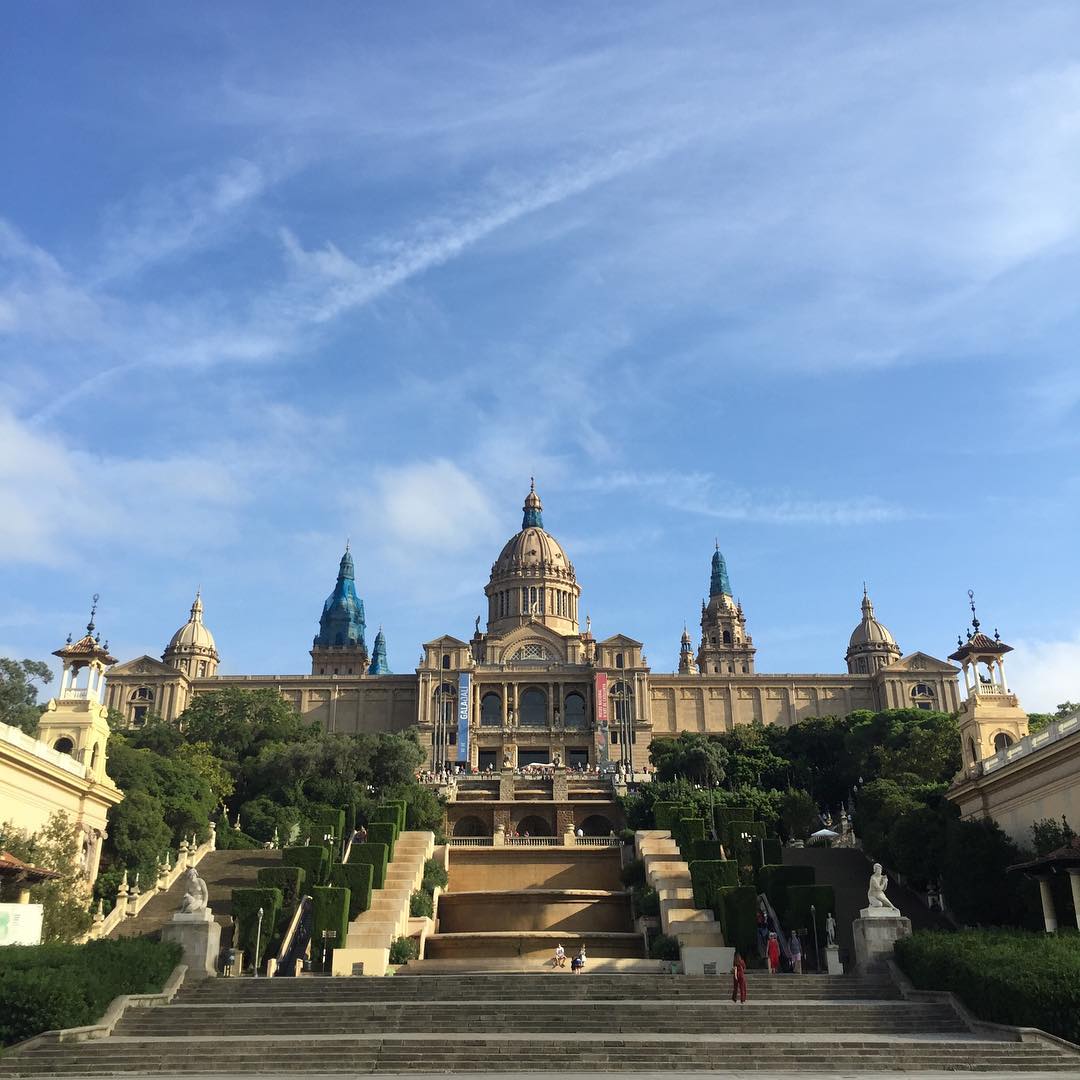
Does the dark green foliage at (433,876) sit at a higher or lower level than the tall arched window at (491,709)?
lower

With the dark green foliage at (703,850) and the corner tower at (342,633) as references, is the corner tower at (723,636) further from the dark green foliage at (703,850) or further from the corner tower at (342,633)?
the dark green foliage at (703,850)

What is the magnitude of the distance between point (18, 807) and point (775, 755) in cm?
5519

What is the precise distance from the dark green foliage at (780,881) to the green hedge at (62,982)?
816 inches

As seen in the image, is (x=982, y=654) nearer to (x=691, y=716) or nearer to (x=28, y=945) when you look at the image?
(x=28, y=945)

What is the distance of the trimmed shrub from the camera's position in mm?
47688

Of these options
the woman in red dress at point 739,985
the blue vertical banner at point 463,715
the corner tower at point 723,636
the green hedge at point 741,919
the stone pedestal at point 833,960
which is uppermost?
the corner tower at point 723,636

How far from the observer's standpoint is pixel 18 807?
38438 mm

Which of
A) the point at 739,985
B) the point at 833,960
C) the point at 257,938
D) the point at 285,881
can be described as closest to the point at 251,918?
the point at 257,938

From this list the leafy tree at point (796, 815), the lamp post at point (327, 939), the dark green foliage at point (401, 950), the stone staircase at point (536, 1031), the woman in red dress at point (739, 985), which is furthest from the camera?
the leafy tree at point (796, 815)

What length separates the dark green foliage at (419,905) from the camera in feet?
145

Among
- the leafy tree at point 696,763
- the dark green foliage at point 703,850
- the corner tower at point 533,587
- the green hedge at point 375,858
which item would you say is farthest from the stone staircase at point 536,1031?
the corner tower at point 533,587

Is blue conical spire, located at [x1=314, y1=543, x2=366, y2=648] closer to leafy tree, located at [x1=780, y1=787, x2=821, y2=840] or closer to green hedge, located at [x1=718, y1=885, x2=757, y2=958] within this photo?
leafy tree, located at [x1=780, y1=787, x2=821, y2=840]

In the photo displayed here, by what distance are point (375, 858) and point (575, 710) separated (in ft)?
200

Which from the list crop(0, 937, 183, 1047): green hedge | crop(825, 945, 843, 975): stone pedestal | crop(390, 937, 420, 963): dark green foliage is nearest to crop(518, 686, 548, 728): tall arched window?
crop(390, 937, 420, 963): dark green foliage
